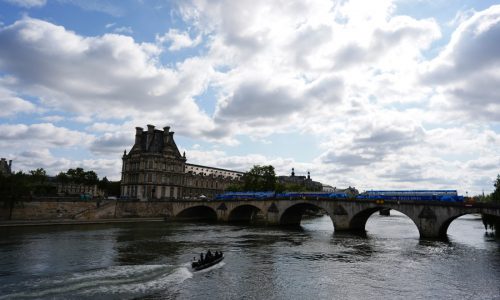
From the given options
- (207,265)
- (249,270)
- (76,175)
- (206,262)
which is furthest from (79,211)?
(249,270)

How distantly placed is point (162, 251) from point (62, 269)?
13633mm

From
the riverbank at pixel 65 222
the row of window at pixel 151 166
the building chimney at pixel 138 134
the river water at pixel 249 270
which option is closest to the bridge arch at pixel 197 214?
the riverbank at pixel 65 222

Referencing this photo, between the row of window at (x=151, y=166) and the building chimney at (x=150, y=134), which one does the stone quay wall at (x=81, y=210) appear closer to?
the row of window at (x=151, y=166)

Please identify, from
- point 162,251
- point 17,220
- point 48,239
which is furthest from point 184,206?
point 162,251

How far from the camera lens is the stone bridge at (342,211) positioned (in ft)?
192

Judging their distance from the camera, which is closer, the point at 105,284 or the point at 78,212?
the point at 105,284

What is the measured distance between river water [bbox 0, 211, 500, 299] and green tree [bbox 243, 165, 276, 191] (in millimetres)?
65236

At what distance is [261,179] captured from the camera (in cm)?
12519

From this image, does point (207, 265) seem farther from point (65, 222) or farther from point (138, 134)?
point (138, 134)

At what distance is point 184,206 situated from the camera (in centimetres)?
11150

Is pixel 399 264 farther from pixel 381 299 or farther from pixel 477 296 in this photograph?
pixel 381 299

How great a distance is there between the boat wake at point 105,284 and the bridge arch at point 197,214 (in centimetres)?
7446

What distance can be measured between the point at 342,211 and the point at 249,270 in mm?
41656

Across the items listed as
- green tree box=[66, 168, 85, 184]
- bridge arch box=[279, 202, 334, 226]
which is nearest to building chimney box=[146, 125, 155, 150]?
green tree box=[66, 168, 85, 184]
